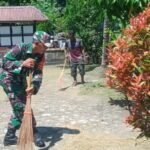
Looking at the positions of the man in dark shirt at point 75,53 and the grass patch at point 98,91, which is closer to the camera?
the grass patch at point 98,91

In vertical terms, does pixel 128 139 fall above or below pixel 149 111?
below

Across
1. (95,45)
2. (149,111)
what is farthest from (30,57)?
(95,45)

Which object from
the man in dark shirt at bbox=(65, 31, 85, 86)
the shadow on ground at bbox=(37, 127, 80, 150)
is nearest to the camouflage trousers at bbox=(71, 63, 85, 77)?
the man in dark shirt at bbox=(65, 31, 85, 86)

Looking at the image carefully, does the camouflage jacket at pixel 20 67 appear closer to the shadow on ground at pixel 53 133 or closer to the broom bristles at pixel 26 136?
the broom bristles at pixel 26 136

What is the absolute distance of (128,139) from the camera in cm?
714

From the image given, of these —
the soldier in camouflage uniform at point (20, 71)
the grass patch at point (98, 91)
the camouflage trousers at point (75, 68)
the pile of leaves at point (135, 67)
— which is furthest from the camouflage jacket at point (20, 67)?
the camouflage trousers at point (75, 68)

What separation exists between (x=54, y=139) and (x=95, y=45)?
12.9 metres

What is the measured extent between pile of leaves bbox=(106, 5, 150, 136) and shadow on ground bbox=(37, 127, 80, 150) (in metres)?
2.86

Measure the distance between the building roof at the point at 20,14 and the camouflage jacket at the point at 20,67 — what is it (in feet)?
45.6

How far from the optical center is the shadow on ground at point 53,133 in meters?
7.23

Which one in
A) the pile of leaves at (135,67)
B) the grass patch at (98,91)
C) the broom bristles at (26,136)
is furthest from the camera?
the grass patch at (98,91)

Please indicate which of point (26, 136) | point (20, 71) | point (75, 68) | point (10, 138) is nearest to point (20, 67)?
point (20, 71)

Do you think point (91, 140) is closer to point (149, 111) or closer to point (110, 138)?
point (110, 138)

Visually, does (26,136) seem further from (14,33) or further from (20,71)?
(14,33)
